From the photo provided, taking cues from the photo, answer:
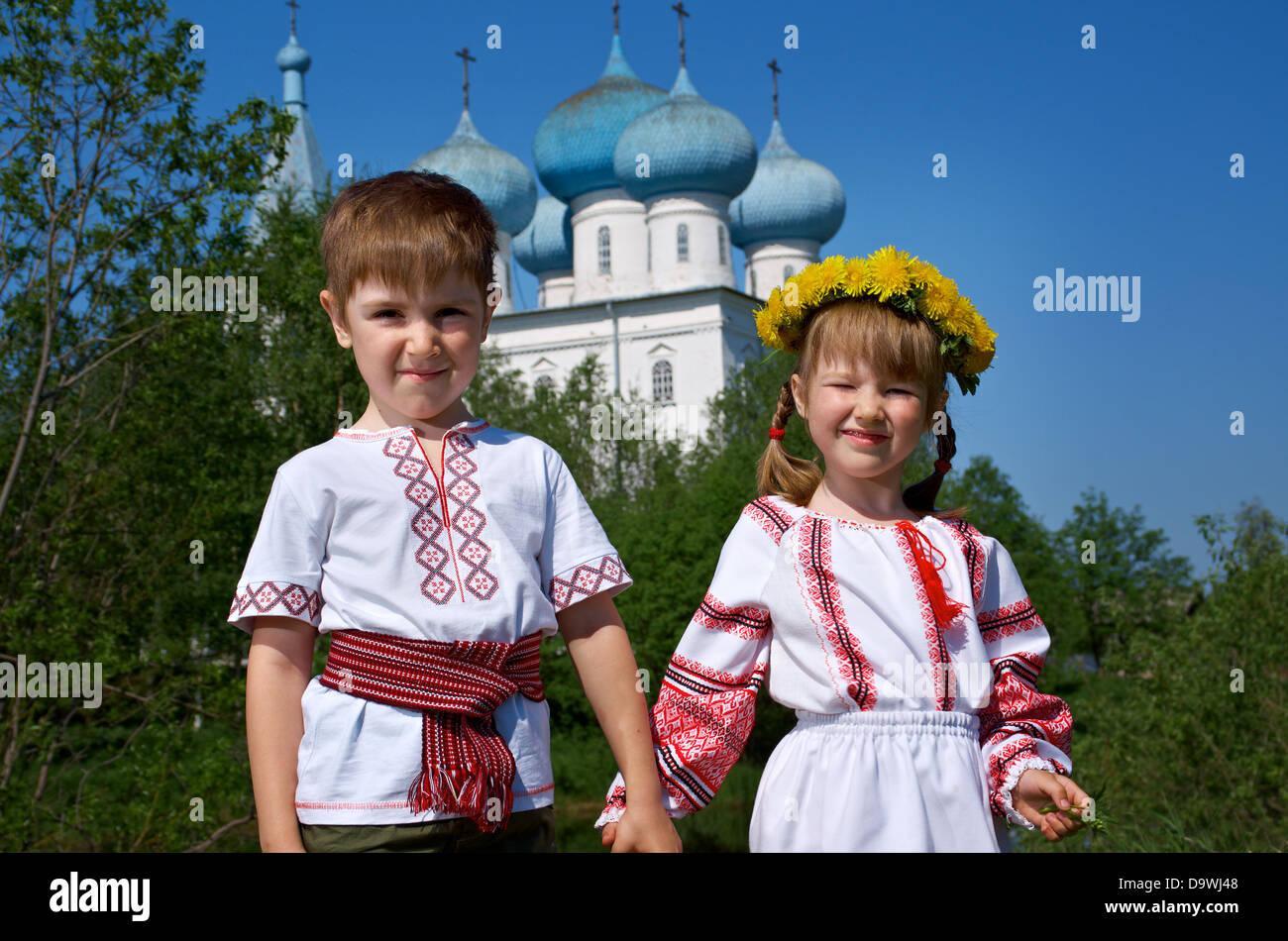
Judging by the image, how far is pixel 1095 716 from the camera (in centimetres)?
1035

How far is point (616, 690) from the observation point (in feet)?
8.30

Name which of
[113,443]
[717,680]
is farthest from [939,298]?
[113,443]

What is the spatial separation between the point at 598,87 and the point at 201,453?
30.0 meters

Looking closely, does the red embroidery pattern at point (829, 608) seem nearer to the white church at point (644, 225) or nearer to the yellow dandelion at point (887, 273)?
the yellow dandelion at point (887, 273)

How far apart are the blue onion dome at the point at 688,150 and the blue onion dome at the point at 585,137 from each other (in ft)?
4.81

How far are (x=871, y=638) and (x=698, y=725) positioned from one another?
1.42 feet

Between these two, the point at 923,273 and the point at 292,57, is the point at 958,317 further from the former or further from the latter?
the point at 292,57

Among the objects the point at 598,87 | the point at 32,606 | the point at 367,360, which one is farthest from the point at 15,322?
the point at 598,87

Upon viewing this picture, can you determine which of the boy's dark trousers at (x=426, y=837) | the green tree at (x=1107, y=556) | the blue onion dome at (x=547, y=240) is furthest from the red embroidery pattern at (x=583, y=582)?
A: the blue onion dome at (x=547, y=240)

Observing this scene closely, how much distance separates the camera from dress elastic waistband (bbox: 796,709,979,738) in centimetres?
276

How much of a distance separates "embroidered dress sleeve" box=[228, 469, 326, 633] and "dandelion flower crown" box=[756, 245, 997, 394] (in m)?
1.12

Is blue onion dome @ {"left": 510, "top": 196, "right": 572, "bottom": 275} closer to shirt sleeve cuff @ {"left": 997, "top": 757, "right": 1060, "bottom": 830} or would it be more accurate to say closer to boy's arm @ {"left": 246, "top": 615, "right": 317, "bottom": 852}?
shirt sleeve cuff @ {"left": 997, "top": 757, "right": 1060, "bottom": 830}

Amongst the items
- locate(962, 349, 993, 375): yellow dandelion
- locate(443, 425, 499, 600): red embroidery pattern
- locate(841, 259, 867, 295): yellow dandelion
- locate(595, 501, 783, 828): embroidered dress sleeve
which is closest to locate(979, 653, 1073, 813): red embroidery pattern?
locate(595, 501, 783, 828): embroidered dress sleeve
